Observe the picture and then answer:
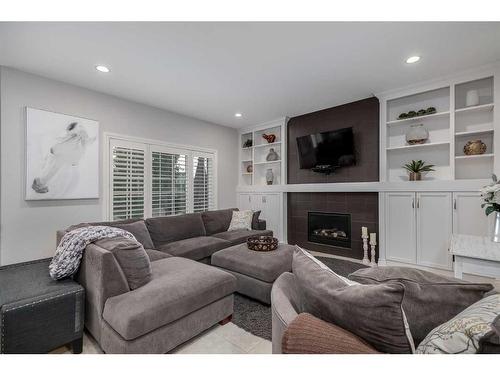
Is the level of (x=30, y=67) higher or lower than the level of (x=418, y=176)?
higher

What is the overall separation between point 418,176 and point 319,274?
3041 millimetres

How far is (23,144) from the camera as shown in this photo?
258 cm

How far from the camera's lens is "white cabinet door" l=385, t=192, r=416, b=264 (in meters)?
3.11

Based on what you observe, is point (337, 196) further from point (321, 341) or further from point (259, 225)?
point (321, 341)

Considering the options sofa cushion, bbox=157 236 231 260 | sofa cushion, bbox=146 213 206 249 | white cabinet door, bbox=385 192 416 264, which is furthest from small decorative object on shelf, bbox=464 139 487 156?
sofa cushion, bbox=146 213 206 249

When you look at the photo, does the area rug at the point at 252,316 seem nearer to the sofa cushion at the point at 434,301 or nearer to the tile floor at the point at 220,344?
the tile floor at the point at 220,344

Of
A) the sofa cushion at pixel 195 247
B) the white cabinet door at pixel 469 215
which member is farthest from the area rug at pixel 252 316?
the white cabinet door at pixel 469 215

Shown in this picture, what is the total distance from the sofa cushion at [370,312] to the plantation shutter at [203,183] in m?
3.89

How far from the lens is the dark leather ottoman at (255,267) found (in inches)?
86.1

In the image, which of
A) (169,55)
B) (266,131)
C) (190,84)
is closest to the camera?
(169,55)
